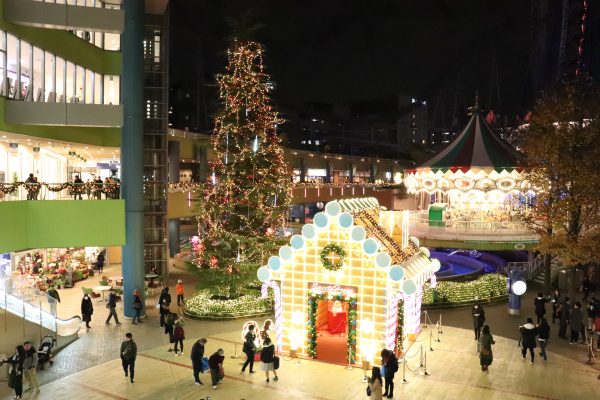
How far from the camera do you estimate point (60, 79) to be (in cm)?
2031

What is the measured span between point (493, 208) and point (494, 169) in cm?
394

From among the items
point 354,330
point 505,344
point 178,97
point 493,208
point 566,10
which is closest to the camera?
point 354,330

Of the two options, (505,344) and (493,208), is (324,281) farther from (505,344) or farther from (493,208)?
(493,208)

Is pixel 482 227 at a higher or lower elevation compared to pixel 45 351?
higher

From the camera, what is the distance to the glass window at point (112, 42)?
24719 mm

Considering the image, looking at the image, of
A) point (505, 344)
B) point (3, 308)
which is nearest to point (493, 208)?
point (505, 344)

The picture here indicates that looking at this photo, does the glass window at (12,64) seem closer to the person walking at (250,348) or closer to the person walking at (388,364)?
the person walking at (250,348)

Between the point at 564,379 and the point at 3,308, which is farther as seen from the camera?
the point at 3,308

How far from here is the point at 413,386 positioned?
12.8 meters

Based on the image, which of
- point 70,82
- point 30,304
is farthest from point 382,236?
point 70,82

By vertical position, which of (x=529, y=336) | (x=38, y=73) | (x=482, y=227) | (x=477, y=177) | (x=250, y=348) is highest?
(x=38, y=73)

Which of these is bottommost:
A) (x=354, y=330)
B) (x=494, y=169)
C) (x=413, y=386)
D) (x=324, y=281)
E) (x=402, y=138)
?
(x=413, y=386)

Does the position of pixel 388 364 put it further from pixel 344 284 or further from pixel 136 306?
pixel 136 306

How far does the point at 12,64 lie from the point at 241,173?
27.9ft
